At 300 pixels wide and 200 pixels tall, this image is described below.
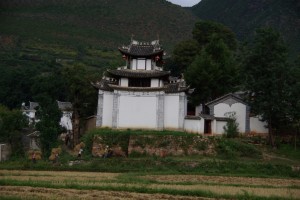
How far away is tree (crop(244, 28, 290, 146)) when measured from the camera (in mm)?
39875

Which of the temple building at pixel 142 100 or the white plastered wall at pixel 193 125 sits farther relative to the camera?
the white plastered wall at pixel 193 125

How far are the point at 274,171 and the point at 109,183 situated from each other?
46.4ft

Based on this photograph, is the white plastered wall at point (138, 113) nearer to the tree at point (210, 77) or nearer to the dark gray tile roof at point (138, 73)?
the dark gray tile roof at point (138, 73)

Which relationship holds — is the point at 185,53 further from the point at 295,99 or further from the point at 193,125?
the point at 295,99

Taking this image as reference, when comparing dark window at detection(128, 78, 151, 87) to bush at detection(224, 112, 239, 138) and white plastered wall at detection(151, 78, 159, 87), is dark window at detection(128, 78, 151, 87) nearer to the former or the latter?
white plastered wall at detection(151, 78, 159, 87)

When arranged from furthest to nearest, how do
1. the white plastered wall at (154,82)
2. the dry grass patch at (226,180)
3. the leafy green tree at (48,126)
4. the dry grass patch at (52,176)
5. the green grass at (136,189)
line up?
the white plastered wall at (154,82) < the leafy green tree at (48,126) < the dry grass patch at (226,180) < the dry grass patch at (52,176) < the green grass at (136,189)

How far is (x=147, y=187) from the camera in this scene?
2336 centimetres

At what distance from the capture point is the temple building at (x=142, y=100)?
42625 mm

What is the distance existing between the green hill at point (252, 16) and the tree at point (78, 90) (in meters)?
20.9

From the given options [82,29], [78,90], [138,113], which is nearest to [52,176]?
[138,113]

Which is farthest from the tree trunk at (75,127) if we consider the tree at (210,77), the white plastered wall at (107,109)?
the tree at (210,77)

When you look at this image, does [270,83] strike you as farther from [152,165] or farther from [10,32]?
[10,32]

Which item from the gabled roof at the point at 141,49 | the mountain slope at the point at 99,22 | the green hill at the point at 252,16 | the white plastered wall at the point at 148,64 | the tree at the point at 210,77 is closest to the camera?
the gabled roof at the point at 141,49

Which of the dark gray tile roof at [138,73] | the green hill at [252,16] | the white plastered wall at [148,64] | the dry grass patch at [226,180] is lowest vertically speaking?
the dry grass patch at [226,180]
